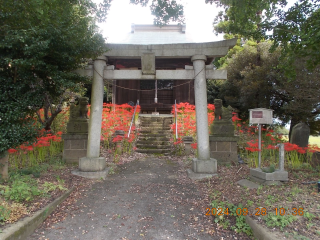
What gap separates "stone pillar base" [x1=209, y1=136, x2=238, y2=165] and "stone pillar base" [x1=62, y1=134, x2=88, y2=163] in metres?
4.06

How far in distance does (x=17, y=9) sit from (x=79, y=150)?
4209 millimetres

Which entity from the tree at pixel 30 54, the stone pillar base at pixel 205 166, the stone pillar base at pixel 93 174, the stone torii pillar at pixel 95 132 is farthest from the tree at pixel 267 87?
the tree at pixel 30 54

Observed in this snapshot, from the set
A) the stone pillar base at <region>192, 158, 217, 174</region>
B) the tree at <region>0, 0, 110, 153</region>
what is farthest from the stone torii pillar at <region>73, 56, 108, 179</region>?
the stone pillar base at <region>192, 158, 217, 174</region>

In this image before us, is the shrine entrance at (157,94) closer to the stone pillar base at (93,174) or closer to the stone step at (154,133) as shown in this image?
the stone step at (154,133)

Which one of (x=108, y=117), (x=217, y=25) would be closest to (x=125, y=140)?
(x=108, y=117)

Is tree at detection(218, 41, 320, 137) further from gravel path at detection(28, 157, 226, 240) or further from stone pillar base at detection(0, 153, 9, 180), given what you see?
stone pillar base at detection(0, 153, 9, 180)

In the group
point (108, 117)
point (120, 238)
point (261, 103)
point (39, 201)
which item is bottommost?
point (120, 238)

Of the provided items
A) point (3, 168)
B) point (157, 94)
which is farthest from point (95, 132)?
point (157, 94)

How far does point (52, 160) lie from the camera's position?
677 cm

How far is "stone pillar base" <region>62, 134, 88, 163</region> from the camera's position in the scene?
6.86 m

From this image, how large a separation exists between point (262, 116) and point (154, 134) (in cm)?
497

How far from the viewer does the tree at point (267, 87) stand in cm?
775

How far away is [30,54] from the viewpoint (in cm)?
401

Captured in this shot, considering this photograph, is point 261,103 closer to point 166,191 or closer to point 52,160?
point 166,191
